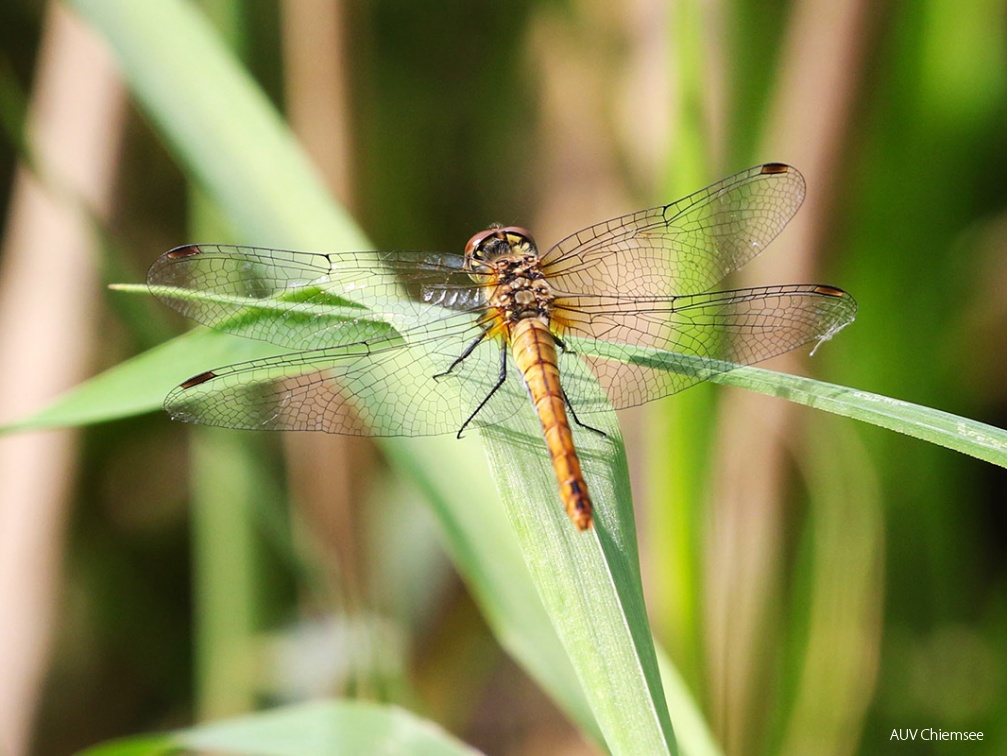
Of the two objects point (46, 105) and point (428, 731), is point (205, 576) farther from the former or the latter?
point (46, 105)

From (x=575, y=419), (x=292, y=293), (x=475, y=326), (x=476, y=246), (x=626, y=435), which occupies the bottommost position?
(x=575, y=419)

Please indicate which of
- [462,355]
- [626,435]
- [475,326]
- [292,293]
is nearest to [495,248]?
[475,326]

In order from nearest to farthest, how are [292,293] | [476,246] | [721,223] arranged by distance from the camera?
[292,293] < [721,223] < [476,246]

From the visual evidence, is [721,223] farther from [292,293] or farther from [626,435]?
[626,435]

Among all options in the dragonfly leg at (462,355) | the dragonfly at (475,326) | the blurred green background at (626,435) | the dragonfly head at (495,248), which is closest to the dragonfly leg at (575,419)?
the dragonfly at (475,326)

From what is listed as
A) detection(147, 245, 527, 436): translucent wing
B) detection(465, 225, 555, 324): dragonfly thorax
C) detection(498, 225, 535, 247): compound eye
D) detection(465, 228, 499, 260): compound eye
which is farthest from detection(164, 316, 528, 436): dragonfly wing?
detection(498, 225, 535, 247): compound eye

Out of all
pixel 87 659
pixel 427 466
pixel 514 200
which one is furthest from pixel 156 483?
pixel 427 466

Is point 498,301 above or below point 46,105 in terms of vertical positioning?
below
